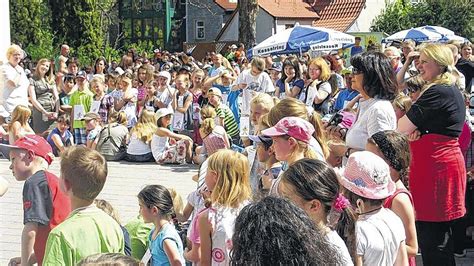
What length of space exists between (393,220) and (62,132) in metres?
9.55

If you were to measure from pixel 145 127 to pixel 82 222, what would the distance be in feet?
28.1

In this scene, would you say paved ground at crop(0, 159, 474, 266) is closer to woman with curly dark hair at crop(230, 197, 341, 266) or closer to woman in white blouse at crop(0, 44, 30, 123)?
woman in white blouse at crop(0, 44, 30, 123)

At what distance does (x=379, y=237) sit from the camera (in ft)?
12.1

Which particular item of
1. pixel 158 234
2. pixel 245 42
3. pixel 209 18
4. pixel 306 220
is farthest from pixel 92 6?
pixel 306 220

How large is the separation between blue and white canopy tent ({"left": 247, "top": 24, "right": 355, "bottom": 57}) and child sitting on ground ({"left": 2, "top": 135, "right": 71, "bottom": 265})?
44.6 ft

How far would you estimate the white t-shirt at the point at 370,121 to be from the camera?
5.01 meters

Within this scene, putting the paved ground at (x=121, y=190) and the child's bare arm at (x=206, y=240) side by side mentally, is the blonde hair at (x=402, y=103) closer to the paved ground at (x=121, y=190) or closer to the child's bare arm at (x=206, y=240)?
the paved ground at (x=121, y=190)

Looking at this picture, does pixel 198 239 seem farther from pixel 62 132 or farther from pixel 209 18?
pixel 209 18

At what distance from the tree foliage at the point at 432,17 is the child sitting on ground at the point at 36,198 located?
3957cm

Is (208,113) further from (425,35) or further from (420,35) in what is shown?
(420,35)

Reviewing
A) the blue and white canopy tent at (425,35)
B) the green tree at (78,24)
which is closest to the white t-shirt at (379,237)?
the blue and white canopy tent at (425,35)

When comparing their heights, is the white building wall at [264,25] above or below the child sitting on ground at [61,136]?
above

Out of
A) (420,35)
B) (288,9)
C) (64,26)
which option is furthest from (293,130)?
(288,9)

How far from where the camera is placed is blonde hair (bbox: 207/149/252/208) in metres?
4.29
